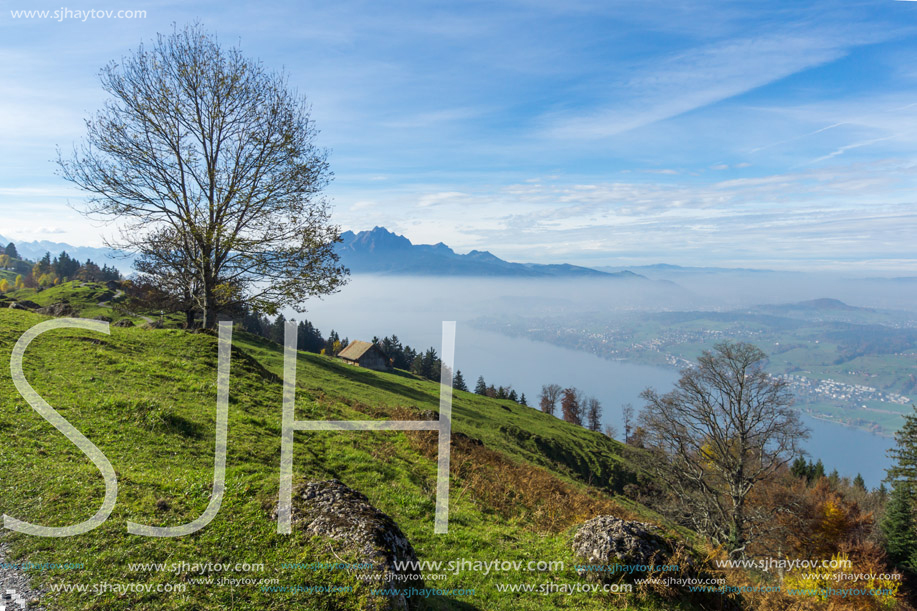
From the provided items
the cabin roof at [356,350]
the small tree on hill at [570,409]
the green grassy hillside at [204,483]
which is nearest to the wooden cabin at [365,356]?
the cabin roof at [356,350]

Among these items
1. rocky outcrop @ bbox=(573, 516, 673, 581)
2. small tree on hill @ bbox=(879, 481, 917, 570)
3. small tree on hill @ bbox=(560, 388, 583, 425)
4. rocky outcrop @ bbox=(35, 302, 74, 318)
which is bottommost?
small tree on hill @ bbox=(560, 388, 583, 425)

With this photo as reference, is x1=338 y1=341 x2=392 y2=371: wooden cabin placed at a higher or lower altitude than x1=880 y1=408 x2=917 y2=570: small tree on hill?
higher

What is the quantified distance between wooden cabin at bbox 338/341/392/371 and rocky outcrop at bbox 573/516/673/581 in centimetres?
7388

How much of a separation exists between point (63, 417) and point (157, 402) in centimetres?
194

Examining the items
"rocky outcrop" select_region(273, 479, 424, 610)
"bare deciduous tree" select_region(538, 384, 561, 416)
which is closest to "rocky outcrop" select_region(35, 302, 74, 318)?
"rocky outcrop" select_region(273, 479, 424, 610)

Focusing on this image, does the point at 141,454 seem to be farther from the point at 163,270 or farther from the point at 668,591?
the point at 163,270

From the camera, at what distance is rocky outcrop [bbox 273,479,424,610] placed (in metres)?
5.77

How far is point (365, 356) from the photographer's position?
267ft

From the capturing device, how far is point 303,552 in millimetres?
6133

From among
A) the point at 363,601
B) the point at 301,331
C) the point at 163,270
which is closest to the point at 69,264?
the point at 301,331

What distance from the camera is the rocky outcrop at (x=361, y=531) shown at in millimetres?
5766

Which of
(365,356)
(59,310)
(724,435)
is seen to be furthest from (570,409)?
(59,310)

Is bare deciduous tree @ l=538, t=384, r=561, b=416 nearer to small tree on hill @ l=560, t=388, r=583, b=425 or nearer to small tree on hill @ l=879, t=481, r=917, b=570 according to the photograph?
small tree on hill @ l=560, t=388, r=583, b=425

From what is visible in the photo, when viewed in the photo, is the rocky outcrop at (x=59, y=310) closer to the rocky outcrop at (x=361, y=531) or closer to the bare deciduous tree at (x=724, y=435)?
the rocky outcrop at (x=361, y=531)
